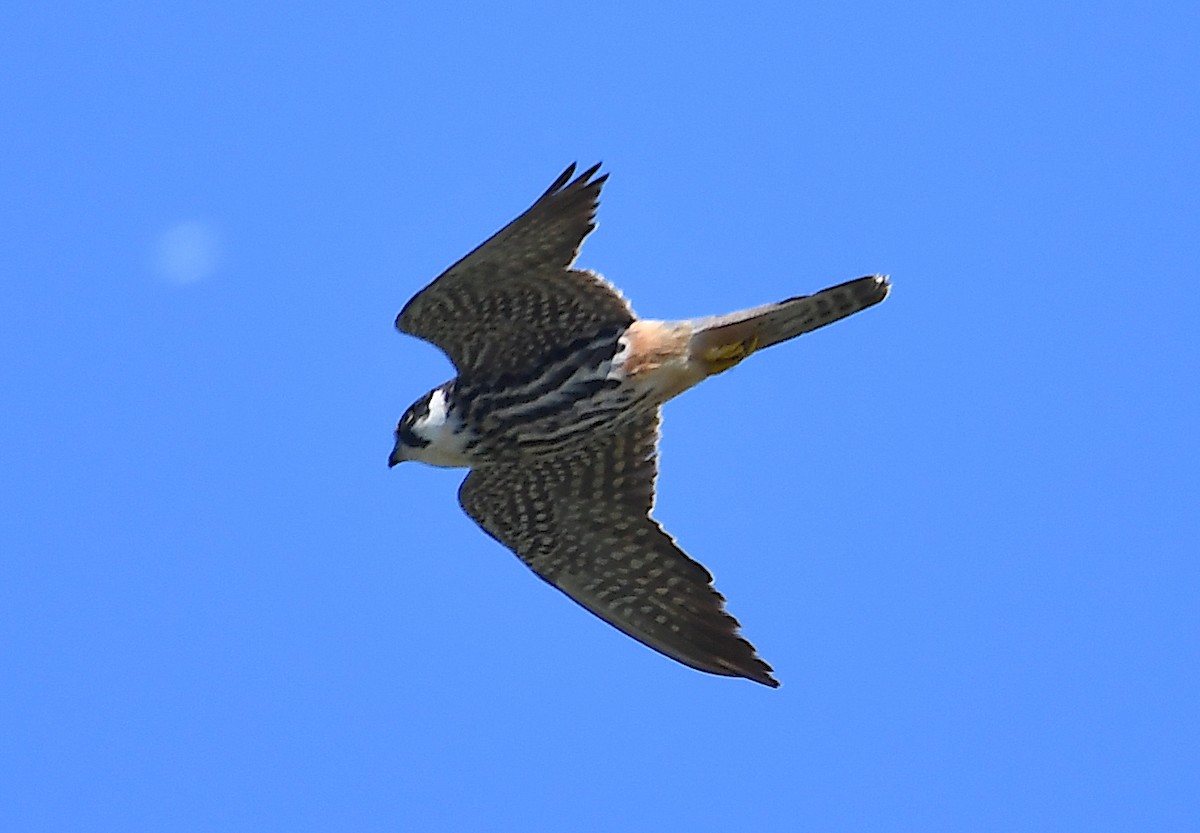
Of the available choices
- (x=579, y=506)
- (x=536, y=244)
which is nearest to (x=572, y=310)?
(x=536, y=244)

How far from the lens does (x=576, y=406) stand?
27.2 feet

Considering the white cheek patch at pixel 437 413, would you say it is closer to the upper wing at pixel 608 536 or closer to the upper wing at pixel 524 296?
the upper wing at pixel 524 296

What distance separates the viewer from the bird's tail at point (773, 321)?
306 inches

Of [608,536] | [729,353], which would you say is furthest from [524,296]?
[608,536]

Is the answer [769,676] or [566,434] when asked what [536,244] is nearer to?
[566,434]

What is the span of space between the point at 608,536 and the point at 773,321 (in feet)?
4.94

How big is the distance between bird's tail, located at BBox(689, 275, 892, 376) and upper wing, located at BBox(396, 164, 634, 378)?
0.41 m

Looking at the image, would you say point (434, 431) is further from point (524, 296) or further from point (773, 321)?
point (773, 321)

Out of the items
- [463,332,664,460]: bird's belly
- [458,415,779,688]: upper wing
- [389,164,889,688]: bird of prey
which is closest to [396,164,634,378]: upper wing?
[389,164,889,688]: bird of prey

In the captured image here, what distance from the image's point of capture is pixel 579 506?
876 cm

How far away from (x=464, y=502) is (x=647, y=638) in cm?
115

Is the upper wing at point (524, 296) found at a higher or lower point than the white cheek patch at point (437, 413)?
higher

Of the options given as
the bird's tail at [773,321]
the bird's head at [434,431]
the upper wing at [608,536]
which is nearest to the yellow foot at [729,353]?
the bird's tail at [773,321]

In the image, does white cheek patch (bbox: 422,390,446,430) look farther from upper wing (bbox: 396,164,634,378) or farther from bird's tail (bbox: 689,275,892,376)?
bird's tail (bbox: 689,275,892,376)
